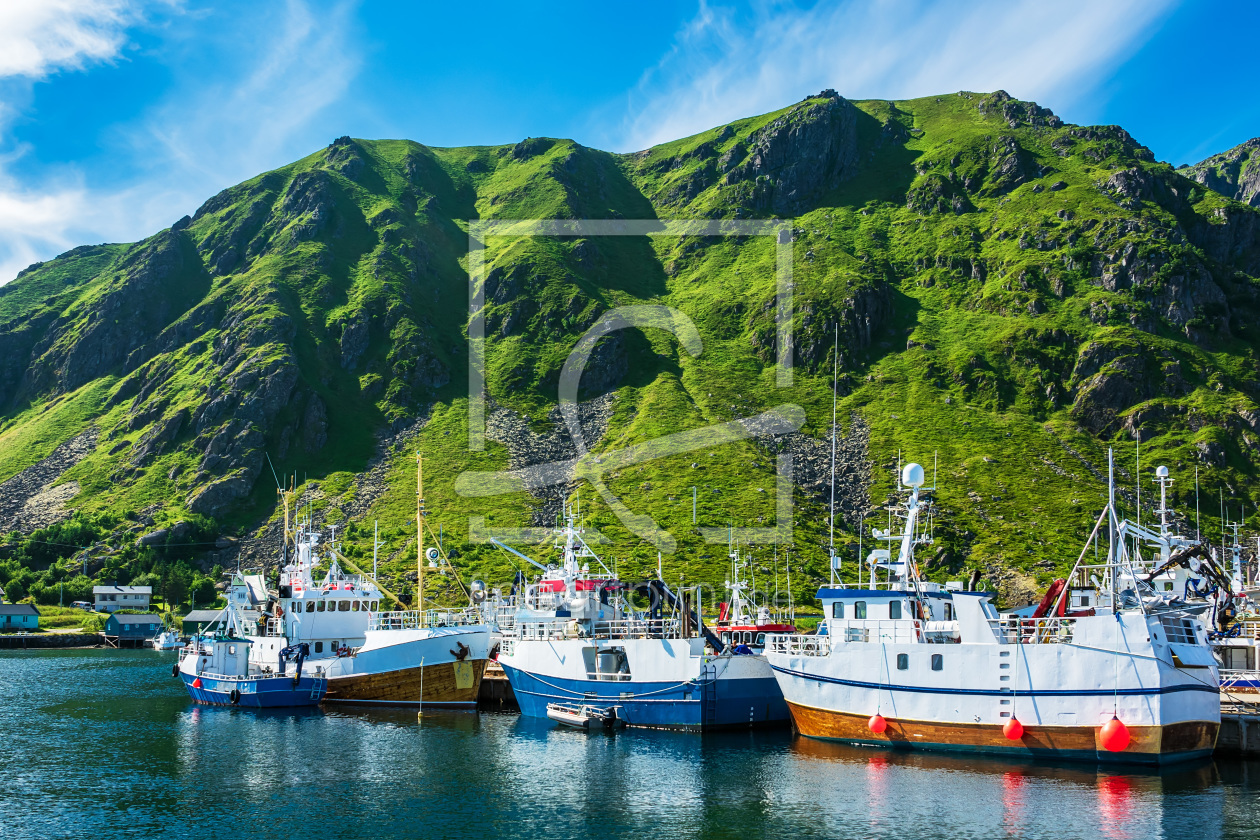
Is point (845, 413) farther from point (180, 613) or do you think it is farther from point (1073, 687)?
point (1073, 687)

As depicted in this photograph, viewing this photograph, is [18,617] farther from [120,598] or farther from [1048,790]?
[1048,790]

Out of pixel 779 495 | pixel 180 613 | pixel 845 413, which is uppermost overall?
pixel 845 413

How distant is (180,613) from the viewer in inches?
6383

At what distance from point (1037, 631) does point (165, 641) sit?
128 meters

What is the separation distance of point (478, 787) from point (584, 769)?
5.76 meters

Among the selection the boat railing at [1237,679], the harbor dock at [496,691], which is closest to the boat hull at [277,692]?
the harbor dock at [496,691]

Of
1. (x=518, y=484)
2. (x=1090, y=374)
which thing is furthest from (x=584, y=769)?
(x=1090, y=374)

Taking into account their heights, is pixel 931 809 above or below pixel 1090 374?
below

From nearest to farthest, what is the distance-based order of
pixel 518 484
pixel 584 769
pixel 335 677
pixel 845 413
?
pixel 584 769 < pixel 335 677 < pixel 518 484 < pixel 845 413

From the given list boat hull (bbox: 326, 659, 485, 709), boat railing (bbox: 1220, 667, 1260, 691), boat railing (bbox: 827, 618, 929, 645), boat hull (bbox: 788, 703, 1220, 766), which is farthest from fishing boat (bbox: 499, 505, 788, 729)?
boat railing (bbox: 1220, 667, 1260, 691)

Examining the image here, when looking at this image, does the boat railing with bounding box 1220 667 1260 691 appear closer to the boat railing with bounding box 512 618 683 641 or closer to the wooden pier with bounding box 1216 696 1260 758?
the wooden pier with bounding box 1216 696 1260 758

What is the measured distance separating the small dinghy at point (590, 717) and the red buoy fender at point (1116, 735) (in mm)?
26184

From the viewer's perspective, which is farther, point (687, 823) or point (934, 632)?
point (934, 632)

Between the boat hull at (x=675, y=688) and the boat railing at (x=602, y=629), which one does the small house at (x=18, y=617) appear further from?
the boat hull at (x=675, y=688)
